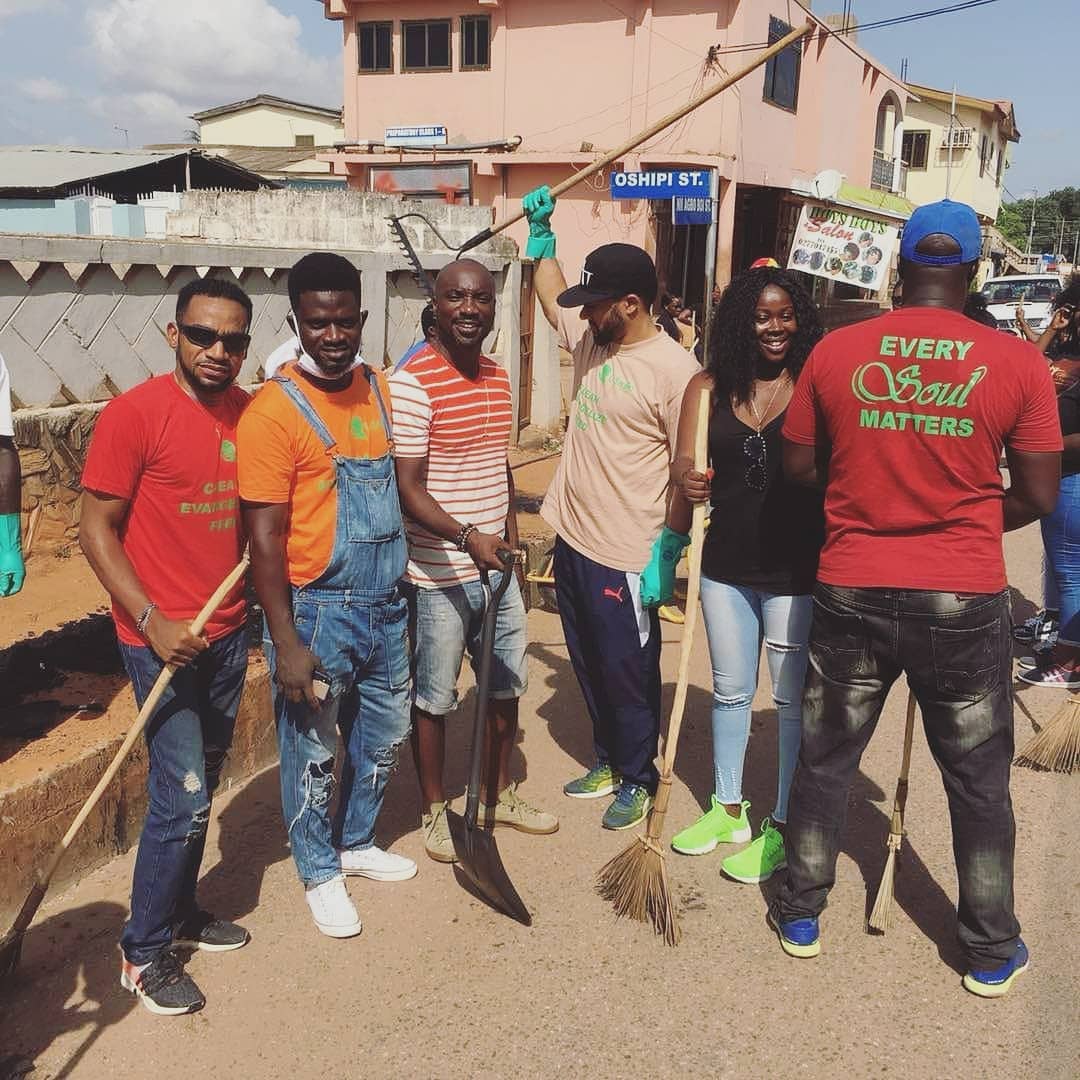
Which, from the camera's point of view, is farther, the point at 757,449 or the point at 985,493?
the point at 757,449

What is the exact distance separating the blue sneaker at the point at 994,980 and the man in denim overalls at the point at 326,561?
179 centimetres

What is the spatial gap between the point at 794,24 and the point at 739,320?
21295 millimetres

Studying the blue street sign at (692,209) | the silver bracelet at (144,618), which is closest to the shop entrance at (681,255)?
the blue street sign at (692,209)

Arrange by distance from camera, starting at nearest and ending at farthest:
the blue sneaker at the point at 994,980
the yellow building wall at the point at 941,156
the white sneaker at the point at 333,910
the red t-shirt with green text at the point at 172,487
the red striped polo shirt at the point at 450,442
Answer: the red t-shirt with green text at the point at 172,487
the blue sneaker at the point at 994,980
the white sneaker at the point at 333,910
the red striped polo shirt at the point at 450,442
the yellow building wall at the point at 941,156

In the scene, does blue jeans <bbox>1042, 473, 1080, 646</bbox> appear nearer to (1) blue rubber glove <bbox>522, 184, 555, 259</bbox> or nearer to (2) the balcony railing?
(1) blue rubber glove <bbox>522, 184, 555, 259</bbox>

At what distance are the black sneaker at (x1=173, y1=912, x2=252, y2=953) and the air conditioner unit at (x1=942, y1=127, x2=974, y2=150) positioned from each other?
39687 millimetres

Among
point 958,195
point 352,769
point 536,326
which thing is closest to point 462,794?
point 352,769

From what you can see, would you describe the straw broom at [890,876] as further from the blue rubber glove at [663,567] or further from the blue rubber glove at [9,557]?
the blue rubber glove at [9,557]

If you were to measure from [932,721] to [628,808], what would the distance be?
52.7 inches

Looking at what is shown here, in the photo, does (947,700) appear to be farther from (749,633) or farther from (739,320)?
(739,320)

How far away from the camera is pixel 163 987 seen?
8.93 feet

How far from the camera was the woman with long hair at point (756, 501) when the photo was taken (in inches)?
126

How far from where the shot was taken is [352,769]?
3.29 metres

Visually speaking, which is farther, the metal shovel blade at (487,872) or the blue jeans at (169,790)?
the metal shovel blade at (487,872)
